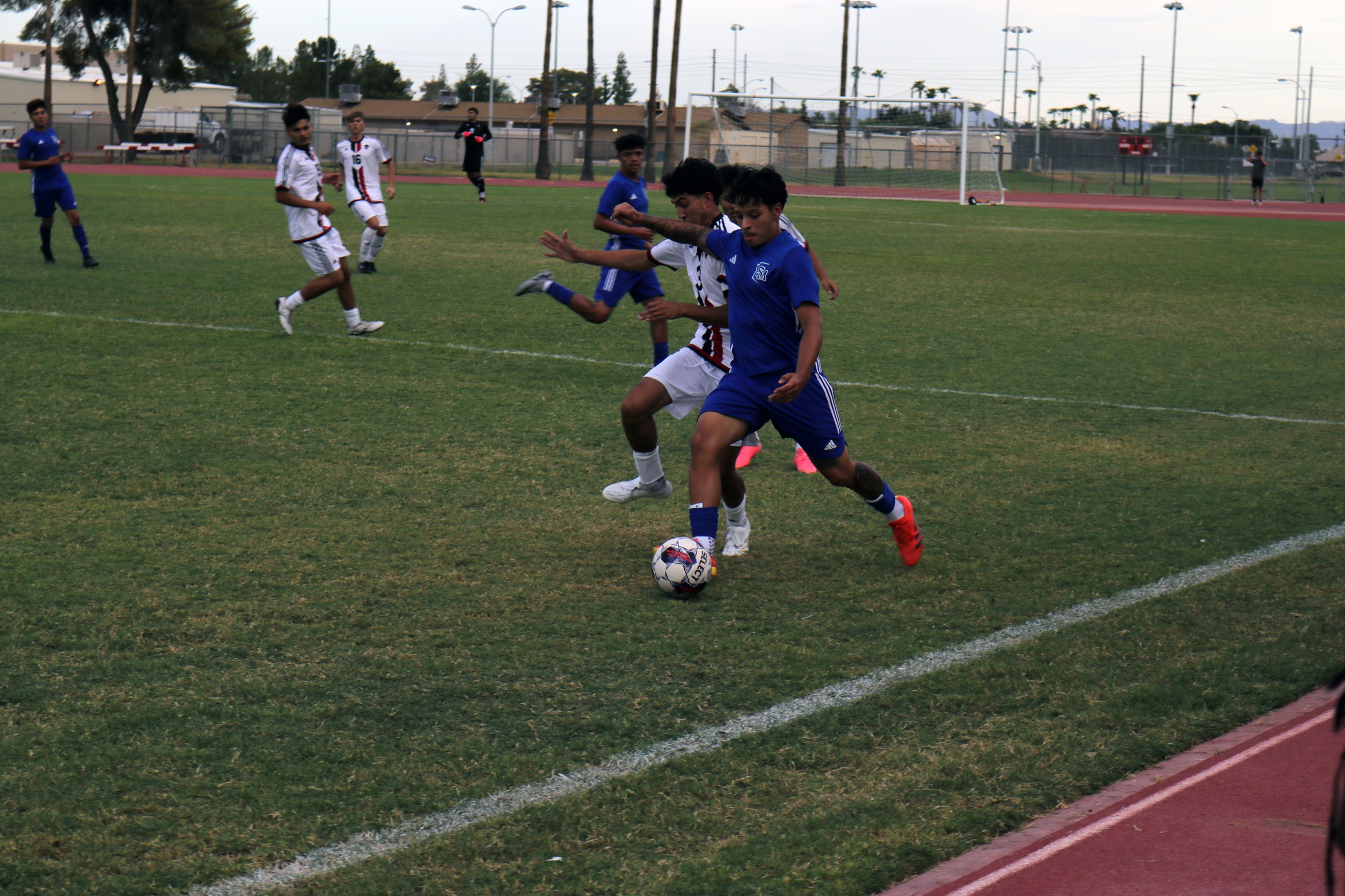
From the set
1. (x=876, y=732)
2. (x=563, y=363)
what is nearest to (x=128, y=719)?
(x=876, y=732)

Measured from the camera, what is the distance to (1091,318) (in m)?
13.9

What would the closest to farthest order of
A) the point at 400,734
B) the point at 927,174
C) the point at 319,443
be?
the point at 400,734, the point at 319,443, the point at 927,174

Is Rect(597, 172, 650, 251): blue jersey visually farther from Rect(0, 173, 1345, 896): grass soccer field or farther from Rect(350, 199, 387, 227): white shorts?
Rect(350, 199, 387, 227): white shorts

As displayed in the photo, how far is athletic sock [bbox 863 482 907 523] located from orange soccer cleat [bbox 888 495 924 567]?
0.04 feet

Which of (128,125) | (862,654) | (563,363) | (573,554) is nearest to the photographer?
(862,654)

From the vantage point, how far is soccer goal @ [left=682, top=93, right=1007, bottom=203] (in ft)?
133

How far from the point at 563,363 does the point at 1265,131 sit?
175 feet

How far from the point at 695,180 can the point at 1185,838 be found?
12.4ft

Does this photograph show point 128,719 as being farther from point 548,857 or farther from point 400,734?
point 548,857

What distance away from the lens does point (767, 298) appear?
5.32 meters

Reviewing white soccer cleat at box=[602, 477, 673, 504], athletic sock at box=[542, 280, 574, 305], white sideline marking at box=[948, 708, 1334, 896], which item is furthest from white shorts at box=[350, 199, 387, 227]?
white sideline marking at box=[948, 708, 1334, 896]

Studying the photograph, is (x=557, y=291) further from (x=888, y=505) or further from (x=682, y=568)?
(x=682, y=568)

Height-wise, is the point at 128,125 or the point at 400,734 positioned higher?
the point at 128,125

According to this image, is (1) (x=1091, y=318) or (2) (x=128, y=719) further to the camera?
(1) (x=1091, y=318)
